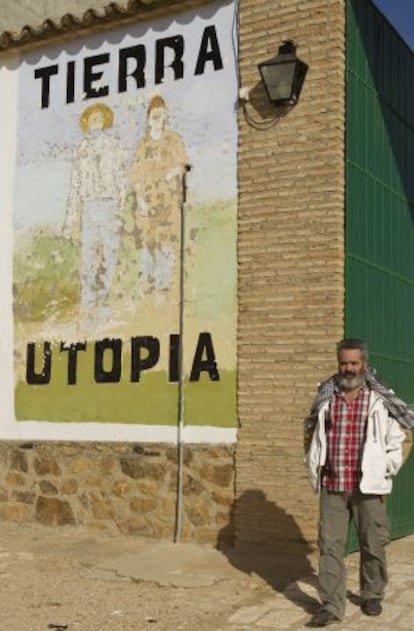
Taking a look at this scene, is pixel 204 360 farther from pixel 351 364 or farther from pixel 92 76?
pixel 92 76

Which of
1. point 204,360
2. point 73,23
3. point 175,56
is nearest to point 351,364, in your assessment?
point 204,360

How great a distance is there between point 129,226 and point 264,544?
344cm

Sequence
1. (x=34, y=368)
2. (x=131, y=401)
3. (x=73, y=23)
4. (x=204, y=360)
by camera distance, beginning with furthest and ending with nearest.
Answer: (x=34, y=368)
(x=73, y=23)
(x=131, y=401)
(x=204, y=360)

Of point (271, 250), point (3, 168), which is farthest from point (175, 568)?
point (3, 168)

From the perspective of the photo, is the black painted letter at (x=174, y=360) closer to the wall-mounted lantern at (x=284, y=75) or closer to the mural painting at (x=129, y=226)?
Result: the mural painting at (x=129, y=226)

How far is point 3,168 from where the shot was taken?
35.6 feet

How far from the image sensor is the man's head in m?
6.36

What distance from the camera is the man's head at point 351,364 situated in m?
6.36

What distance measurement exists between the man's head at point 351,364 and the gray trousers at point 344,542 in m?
0.73

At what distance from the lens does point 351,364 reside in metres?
6.36

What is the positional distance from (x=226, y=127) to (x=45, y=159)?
231 cm

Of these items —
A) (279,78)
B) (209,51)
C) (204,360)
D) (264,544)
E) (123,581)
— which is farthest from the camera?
(209,51)

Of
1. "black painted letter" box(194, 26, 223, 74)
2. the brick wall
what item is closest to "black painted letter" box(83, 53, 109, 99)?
"black painted letter" box(194, 26, 223, 74)

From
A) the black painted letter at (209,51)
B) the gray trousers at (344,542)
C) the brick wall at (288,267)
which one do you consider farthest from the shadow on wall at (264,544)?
the black painted letter at (209,51)
